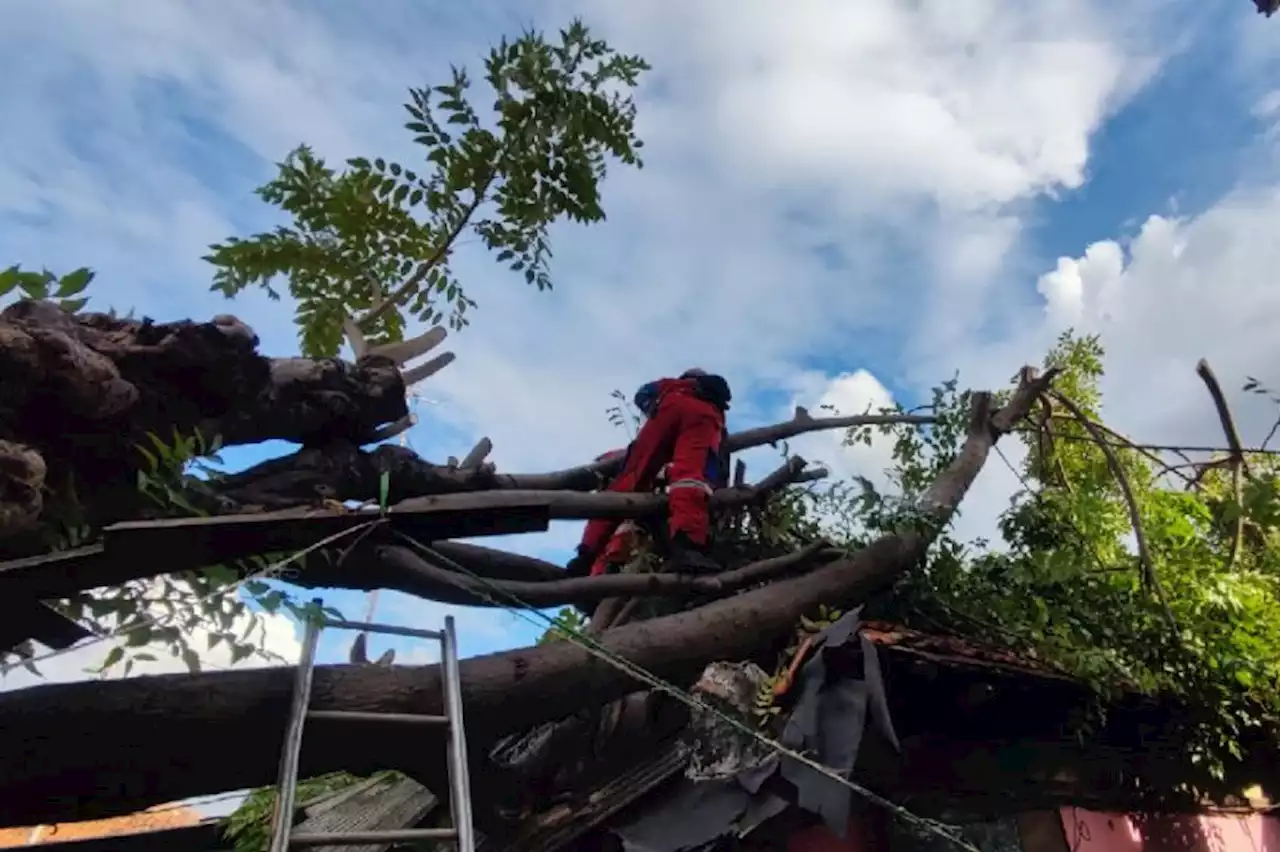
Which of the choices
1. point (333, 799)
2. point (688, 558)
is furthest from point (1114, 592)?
point (333, 799)

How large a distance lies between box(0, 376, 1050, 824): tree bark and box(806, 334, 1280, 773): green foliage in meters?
1.82

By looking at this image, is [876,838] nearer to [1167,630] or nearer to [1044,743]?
[1044,743]

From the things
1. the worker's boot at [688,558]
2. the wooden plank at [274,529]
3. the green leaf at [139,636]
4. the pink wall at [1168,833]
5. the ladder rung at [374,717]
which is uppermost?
the worker's boot at [688,558]

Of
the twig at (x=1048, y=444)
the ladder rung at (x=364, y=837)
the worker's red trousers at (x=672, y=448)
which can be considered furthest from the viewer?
the twig at (x=1048, y=444)

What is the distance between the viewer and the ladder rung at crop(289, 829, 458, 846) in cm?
263

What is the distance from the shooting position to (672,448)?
593cm

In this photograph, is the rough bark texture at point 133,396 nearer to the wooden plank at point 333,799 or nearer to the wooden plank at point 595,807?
the wooden plank at point 595,807

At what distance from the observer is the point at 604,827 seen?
4.39 m

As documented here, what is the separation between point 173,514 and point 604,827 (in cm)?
247

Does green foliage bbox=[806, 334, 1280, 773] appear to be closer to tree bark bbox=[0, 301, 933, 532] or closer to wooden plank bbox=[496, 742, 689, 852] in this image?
wooden plank bbox=[496, 742, 689, 852]

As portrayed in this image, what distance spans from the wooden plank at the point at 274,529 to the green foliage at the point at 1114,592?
299 centimetres

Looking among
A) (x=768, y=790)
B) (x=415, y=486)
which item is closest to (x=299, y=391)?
(x=415, y=486)

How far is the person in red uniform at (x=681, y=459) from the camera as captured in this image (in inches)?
204

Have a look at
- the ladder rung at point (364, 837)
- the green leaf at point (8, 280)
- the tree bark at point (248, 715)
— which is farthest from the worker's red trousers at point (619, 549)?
the green leaf at point (8, 280)
